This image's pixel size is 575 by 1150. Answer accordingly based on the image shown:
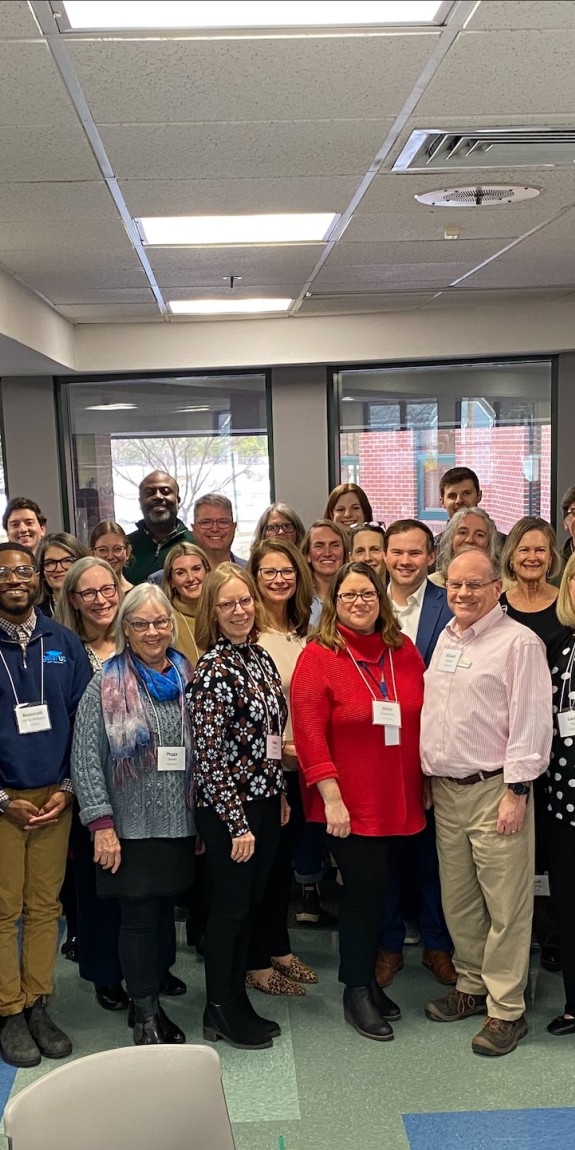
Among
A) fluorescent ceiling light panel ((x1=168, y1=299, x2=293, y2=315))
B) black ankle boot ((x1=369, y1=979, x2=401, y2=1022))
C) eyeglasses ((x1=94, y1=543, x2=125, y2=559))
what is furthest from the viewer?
fluorescent ceiling light panel ((x1=168, y1=299, x2=293, y2=315))

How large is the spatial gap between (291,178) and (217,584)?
130 centimetres

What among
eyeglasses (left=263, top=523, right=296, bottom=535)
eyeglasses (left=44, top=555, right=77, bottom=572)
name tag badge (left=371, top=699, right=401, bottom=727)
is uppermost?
eyeglasses (left=263, top=523, right=296, bottom=535)

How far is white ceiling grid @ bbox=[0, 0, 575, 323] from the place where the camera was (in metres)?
1.91

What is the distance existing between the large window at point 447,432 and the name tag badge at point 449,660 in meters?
4.08

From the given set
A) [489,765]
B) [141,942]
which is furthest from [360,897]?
[141,942]

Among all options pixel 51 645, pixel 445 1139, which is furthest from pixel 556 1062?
pixel 51 645

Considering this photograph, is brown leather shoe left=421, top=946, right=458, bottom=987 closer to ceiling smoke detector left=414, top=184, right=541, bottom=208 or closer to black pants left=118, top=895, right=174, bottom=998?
black pants left=118, top=895, right=174, bottom=998

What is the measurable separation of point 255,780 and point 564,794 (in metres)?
1.01

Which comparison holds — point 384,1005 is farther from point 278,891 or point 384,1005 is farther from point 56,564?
point 56,564

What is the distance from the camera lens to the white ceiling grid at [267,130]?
75.2 inches

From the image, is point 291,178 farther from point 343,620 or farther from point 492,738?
point 492,738

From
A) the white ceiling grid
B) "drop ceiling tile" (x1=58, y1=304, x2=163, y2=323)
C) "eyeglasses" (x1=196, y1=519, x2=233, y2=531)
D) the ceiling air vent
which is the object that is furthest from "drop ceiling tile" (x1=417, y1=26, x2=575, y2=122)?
"drop ceiling tile" (x1=58, y1=304, x2=163, y2=323)

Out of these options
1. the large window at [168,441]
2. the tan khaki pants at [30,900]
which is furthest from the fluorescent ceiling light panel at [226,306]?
the tan khaki pants at [30,900]

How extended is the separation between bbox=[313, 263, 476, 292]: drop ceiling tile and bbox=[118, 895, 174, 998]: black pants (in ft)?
9.95
